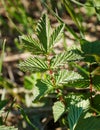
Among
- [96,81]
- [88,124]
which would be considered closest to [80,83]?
[96,81]

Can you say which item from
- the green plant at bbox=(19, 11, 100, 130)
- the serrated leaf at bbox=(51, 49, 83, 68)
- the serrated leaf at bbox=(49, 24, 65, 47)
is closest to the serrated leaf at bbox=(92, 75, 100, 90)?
the green plant at bbox=(19, 11, 100, 130)

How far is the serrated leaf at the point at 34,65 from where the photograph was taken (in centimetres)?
128

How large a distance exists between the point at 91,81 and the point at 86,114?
5.3 inches

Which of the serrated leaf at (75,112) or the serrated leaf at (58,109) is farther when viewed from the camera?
the serrated leaf at (58,109)

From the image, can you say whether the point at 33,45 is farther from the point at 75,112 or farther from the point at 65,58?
the point at 75,112

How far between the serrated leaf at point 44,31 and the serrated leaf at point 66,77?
12 centimetres

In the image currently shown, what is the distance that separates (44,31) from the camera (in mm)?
1286

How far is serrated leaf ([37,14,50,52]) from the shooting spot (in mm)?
1282

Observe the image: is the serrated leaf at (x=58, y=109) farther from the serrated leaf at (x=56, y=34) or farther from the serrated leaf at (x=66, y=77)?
the serrated leaf at (x=56, y=34)

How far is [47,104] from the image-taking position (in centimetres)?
183

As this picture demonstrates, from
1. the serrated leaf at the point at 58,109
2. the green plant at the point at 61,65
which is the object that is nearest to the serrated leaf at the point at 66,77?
the green plant at the point at 61,65

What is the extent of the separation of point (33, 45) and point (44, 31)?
0.21 ft

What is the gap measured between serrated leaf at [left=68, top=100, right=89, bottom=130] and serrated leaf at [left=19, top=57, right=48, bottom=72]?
178mm

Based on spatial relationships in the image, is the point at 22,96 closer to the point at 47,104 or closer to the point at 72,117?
the point at 47,104
